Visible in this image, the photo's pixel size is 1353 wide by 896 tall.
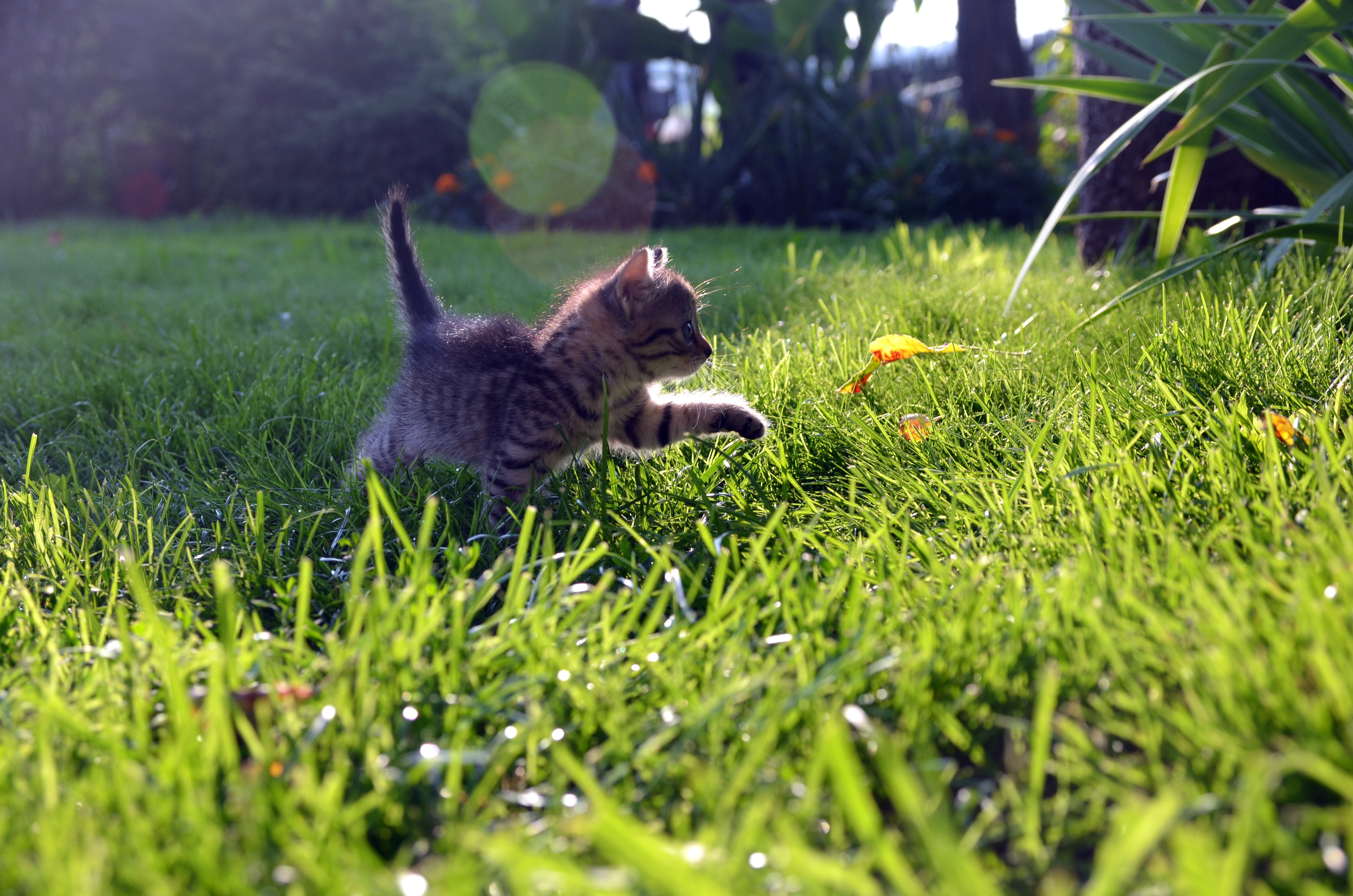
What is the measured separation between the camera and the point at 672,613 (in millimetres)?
1785

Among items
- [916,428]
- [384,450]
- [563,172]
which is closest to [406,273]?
[384,450]

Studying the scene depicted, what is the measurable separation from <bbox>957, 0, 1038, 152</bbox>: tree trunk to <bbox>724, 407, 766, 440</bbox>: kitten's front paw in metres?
7.80

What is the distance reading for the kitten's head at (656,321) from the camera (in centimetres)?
272

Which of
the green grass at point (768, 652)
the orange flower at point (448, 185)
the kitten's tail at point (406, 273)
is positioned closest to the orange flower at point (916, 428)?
the green grass at point (768, 652)

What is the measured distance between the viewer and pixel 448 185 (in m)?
8.51

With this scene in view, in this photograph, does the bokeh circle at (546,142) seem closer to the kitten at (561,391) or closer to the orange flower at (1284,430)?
the kitten at (561,391)

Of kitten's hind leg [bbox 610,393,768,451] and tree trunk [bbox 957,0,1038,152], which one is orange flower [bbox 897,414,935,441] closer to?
kitten's hind leg [bbox 610,393,768,451]

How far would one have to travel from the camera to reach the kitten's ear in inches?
106

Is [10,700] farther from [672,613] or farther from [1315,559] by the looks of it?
[1315,559]

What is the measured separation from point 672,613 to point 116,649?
900 millimetres

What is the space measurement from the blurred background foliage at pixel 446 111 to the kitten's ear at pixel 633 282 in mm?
5521

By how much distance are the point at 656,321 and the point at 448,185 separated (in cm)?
637

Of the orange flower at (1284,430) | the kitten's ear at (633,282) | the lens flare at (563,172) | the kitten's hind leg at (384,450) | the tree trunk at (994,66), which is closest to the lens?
the orange flower at (1284,430)

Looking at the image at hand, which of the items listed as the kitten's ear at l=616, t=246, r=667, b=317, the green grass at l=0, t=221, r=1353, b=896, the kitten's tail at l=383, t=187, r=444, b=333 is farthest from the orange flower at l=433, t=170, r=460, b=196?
the kitten's ear at l=616, t=246, r=667, b=317
